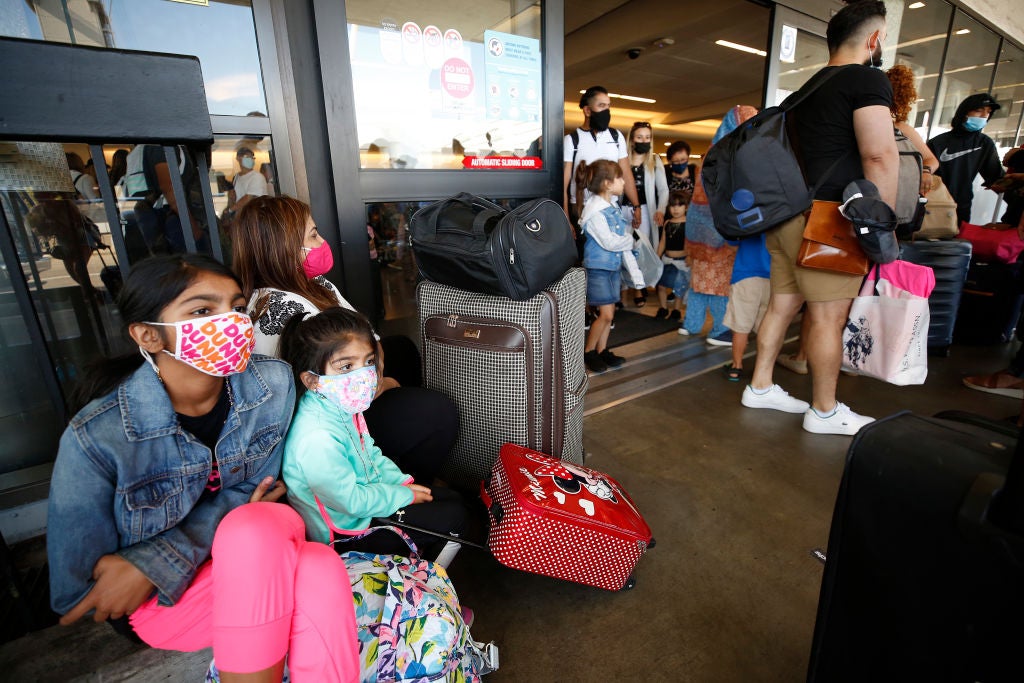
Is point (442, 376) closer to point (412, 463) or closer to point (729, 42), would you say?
point (412, 463)

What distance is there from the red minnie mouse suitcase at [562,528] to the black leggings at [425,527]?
113 millimetres

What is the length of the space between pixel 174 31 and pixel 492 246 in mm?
1382

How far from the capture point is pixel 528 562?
1370 mm

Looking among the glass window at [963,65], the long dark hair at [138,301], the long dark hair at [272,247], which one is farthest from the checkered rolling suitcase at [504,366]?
the glass window at [963,65]

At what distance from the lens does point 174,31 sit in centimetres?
172

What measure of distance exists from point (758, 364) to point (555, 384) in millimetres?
1571

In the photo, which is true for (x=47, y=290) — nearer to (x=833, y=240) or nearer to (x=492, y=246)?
(x=492, y=246)

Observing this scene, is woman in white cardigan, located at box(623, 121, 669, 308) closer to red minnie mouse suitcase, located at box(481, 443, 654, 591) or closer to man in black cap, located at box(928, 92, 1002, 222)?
man in black cap, located at box(928, 92, 1002, 222)

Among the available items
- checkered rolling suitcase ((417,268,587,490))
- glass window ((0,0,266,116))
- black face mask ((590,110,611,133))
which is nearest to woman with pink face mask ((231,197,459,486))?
checkered rolling suitcase ((417,268,587,490))

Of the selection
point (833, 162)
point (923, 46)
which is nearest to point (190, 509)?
point (833, 162)

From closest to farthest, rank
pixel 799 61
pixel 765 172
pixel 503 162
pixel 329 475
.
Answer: pixel 329 475, pixel 765 172, pixel 503 162, pixel 799 61

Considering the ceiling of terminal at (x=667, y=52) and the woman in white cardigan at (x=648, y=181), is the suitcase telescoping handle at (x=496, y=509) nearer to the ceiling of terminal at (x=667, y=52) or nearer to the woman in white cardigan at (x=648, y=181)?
the woman in white cardigan at (x=648, y=181)

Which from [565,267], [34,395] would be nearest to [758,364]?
[565,267]

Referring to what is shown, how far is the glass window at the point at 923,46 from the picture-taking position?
468 centimetres
